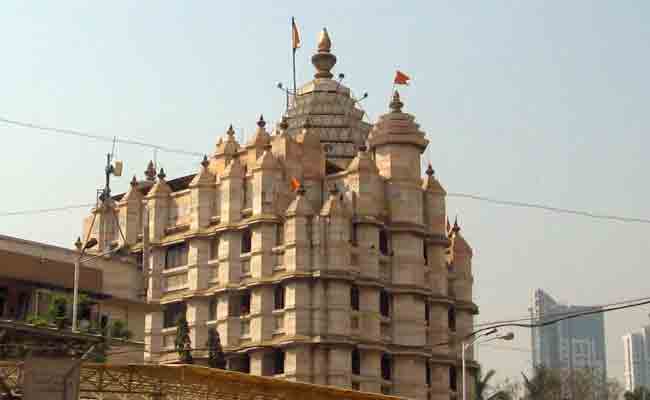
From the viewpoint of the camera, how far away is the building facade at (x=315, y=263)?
68.6 metres

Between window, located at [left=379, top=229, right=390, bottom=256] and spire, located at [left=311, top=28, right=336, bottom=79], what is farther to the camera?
spire, located at [left=311, top=28, right=336, bottom=79]

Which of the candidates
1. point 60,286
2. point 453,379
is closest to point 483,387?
point 453,379

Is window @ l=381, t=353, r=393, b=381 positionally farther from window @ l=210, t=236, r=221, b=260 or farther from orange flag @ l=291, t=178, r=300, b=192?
window @ l=210, t=236, r=221, b=260

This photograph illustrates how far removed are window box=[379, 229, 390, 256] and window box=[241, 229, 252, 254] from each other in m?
6.96

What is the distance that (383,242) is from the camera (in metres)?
72.4

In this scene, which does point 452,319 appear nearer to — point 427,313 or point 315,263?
point 427,313

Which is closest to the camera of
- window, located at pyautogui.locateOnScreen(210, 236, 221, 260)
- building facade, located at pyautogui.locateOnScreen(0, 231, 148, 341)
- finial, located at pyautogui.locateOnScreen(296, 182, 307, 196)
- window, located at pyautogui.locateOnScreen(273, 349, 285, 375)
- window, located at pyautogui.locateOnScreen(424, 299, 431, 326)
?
building facade, located at pyautogui.locateOnScreen(0, 231, 148, 341)

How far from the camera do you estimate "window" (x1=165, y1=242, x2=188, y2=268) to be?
7488 centimetres

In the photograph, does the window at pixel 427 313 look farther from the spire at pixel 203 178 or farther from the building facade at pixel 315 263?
the spire at pixel 203 178

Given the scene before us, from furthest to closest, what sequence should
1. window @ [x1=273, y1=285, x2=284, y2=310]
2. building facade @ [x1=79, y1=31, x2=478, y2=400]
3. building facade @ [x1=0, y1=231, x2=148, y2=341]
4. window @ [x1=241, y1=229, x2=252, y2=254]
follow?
1. window @ [x1=241, y1=229, x2=252, y2=254]
2. window @ [x1=273, y1=285, x2=284, y2=310]
3. building facade @ [x1=79, y1=31, x2=478, y2=400]
4. building facade @ [x1=0, y1=231, x2=148, y2=341]

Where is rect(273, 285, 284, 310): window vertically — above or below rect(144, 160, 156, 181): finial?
below

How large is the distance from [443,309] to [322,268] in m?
8.72

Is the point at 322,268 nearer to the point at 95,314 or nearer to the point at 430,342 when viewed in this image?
the point at 430,342

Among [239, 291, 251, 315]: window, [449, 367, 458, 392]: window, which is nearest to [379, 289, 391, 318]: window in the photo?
[449, 367, 458, 392]: window
